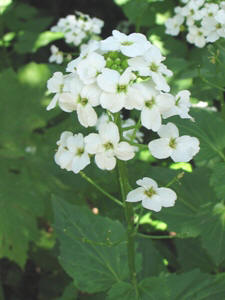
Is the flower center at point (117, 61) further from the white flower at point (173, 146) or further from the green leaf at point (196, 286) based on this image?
the green leaf at point (196, 286)

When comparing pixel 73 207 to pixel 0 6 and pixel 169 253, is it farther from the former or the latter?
pixel 0 6

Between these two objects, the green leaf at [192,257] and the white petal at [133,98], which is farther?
the green leaf at [192,257]

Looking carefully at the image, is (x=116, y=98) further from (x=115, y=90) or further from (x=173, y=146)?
(x=173, y=146)

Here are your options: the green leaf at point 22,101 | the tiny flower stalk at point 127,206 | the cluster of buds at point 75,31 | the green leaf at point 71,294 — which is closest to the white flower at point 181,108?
the tiny flower stalk at point 127,206

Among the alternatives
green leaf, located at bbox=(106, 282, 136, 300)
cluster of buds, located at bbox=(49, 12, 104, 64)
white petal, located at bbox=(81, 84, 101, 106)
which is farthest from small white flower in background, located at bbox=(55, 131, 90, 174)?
cluster of buds, located at bbox=(49, 12, 104, 64)

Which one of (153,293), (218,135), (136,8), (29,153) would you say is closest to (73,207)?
(153,293)

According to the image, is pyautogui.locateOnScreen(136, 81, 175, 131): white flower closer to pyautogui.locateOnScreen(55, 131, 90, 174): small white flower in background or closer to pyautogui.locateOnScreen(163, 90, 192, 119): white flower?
pyautogui.locateOnScreen(163, 90, 192, 119): white flower
